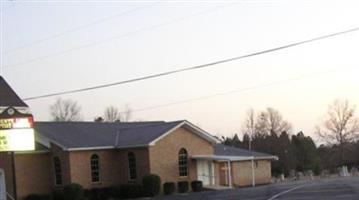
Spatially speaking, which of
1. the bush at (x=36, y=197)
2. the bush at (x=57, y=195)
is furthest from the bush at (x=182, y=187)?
the bush at (x=36, y=197)

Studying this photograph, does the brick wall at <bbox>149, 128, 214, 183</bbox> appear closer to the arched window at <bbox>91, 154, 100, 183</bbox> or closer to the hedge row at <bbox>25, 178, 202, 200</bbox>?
the hedge row at <bbox>25, 178, 202, 200</bbox>

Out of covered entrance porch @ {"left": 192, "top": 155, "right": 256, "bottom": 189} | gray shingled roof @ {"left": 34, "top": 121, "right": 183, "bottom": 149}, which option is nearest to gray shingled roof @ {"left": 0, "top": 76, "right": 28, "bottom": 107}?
gray shingled roof @ {"left": 34, "top": 121, "right": 183, "bottom": 149}

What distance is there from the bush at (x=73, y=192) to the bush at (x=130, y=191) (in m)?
3.27

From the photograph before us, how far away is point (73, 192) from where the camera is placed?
45875 mm

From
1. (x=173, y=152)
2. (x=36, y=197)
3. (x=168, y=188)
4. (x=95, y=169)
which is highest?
(x=173, y=152)

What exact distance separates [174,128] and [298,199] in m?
19.4

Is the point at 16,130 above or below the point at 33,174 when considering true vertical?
above

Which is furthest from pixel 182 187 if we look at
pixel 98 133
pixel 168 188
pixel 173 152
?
pixel 98 133

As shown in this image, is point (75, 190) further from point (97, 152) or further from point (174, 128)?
point (174, 128)

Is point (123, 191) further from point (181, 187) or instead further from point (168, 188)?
point (181, 187)

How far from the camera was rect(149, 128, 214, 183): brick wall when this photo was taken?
49.9 m

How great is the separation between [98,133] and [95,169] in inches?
175

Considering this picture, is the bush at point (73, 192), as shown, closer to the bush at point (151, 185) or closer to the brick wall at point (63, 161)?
the brick wall at point (63, 161)

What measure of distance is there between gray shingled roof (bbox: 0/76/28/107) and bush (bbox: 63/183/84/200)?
411 inches
